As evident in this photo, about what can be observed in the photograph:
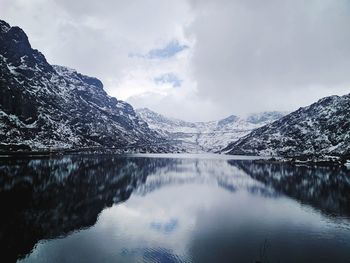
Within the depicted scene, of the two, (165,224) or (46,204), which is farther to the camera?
(46,204)

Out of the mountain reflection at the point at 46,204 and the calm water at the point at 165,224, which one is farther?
the mountain reflection at the point at 46,204

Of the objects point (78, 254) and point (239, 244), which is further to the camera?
point (239, 244)

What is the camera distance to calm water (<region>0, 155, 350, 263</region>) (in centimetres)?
5517

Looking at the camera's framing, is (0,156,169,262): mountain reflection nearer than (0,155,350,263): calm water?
No

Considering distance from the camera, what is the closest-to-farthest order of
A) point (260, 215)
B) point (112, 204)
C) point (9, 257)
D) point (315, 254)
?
point (9, 257) < point (315, 254) < point (260, 215) < point (112, 204)

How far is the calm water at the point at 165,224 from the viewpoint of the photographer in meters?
55.2

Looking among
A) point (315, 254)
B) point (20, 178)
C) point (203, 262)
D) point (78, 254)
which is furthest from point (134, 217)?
point (20, 178)

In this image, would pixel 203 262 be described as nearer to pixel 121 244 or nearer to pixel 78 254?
pixel 121 244

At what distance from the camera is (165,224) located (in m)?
79.4

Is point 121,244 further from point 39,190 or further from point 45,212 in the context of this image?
point 39,190

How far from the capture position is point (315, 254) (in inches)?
2201

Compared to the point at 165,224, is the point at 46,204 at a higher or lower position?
higher

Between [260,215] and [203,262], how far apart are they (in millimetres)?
44186

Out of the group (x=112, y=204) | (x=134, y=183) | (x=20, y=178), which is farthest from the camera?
(x=134, y=183)
